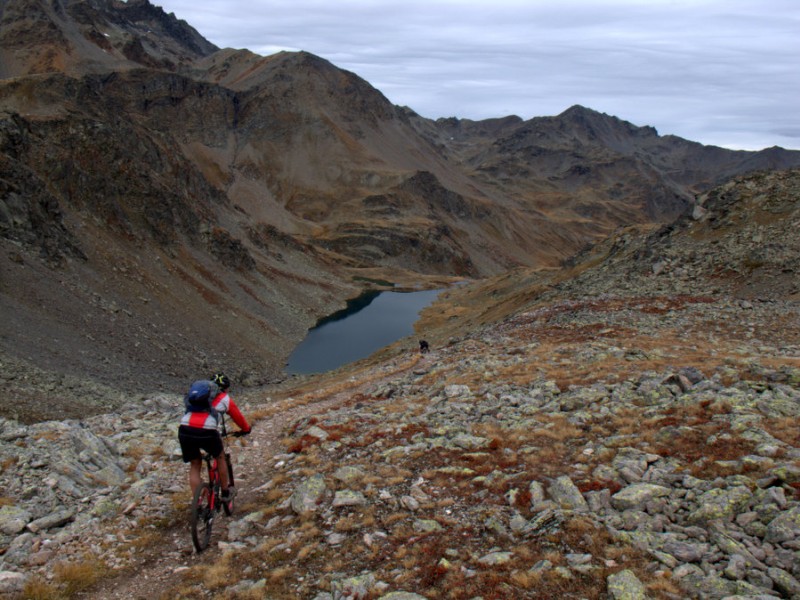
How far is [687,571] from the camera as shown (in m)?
8.66

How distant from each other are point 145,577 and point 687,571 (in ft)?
32.6

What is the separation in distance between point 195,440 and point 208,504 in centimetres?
146

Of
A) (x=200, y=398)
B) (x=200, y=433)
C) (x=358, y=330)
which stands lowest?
(x=358, y=330)

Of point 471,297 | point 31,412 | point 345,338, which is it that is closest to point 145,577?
point 31,412

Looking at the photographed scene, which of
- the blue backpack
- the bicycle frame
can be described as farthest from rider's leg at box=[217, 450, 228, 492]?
the blue backpack

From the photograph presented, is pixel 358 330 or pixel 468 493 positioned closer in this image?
pixel 468 493

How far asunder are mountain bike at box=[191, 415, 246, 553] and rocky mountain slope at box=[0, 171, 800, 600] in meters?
0.35

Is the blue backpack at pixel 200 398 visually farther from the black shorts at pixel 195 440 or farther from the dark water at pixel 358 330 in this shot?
the dark water at pixel 358 330

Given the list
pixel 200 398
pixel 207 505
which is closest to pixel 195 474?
pixel 207 505

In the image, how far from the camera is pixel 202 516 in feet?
37.4

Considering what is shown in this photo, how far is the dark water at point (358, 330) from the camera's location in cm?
7438

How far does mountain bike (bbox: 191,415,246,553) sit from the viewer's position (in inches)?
427

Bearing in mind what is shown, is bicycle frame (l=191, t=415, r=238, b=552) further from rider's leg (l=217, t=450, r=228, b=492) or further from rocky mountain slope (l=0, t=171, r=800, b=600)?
rocky mountain slope (l=0, t=171, r=800, b=600)

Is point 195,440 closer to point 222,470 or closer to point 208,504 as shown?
point 222,470
